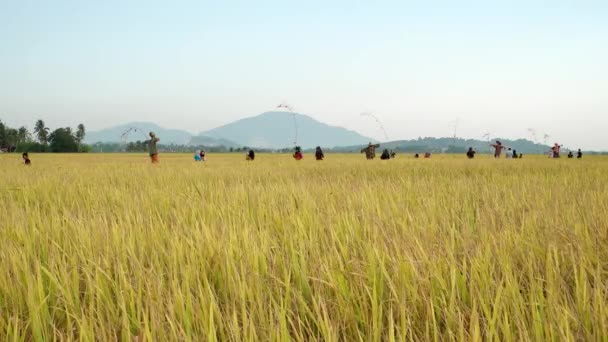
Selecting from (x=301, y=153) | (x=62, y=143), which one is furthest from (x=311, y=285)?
(x=62, y=143)

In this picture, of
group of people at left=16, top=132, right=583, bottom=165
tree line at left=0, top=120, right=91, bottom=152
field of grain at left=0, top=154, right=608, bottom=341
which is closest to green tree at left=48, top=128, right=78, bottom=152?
tree line at left=0, top=120, right=91, bottom=152

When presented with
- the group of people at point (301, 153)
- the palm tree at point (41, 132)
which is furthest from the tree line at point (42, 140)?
the group of people at point (301, 153)

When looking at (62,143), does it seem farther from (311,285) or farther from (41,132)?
(311,285)

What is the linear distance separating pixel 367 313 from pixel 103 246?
1.63 meters

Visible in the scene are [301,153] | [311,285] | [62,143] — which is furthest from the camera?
[62,143]

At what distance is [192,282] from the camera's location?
1638 millimetres

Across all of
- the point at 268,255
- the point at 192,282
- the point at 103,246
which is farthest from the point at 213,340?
the point at 103,246

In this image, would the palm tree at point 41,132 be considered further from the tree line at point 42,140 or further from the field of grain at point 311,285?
the field of grain at point 311,285

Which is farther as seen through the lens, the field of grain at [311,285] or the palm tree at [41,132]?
the palm tree at [41,132]

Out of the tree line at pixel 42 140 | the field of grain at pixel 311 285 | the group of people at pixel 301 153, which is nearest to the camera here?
the field of grain at pixel 311 285

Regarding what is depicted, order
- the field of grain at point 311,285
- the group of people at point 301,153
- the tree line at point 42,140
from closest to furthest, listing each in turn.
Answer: the field of grain at point 311,285, the group of people at point 301,153, the tree line at point 42,140

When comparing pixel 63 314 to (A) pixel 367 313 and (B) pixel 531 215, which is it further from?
(B) pixel 531 215

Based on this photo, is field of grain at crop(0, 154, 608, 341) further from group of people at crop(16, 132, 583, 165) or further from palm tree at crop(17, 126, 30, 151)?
palm tree at crop(17, 126, 30, 151)

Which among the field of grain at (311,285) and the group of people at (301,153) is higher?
the group of people at (301,153)
